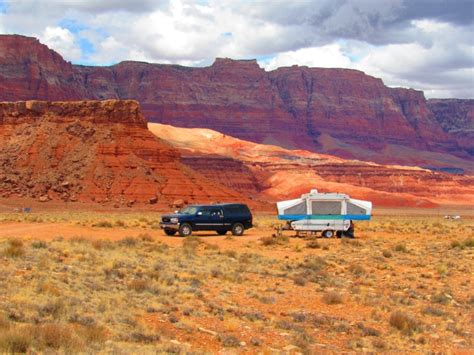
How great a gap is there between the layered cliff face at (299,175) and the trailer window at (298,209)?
78893 millimetres

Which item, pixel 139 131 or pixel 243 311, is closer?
pixel 243 311

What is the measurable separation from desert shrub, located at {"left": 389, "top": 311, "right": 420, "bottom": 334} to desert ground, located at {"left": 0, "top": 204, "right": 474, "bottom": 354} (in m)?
0.02

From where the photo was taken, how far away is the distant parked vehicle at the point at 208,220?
35344 mm

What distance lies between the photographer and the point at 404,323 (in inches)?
600

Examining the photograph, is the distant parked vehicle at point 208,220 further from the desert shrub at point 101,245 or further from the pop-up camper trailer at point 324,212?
the desert shrub at point 101,245

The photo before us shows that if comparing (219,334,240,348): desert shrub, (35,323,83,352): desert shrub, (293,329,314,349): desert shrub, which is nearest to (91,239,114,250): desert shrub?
(293,329,314,349): desert shrub

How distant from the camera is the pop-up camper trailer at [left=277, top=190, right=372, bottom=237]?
115 ft

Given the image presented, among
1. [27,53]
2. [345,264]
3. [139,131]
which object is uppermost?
[27,53]

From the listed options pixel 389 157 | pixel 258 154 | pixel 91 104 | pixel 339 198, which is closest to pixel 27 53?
pixel 258 154

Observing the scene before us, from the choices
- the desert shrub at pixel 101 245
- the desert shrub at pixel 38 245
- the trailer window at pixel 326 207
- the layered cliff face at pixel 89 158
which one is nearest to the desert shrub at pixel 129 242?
the desert shrub at pixel 101 245

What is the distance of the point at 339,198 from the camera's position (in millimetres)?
35312

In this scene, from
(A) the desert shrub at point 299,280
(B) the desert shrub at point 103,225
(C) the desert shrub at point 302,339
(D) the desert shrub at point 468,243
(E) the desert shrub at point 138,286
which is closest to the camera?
(C) the desert shrub at point 302,339

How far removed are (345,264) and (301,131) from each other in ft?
552

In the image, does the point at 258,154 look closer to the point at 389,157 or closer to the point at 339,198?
the point at 389,157
